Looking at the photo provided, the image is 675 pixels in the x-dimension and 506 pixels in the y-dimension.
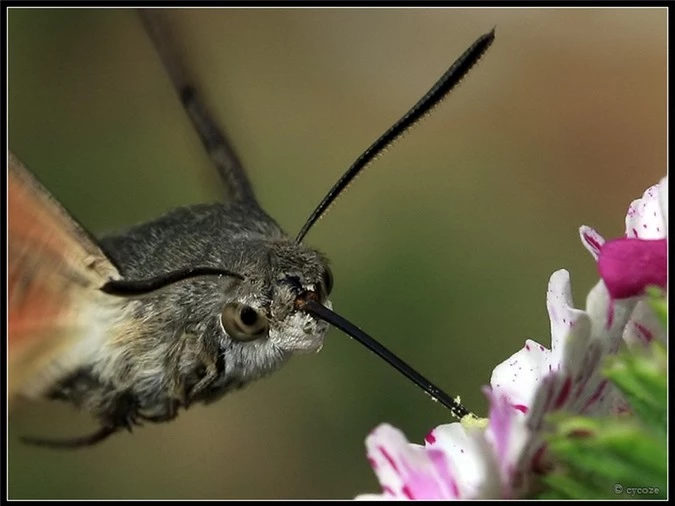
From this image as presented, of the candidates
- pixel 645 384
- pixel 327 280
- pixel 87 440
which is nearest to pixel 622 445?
pixel 645 384

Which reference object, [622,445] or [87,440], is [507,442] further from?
[87,440]

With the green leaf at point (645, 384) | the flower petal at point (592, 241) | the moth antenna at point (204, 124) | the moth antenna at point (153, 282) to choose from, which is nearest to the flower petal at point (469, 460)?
the green leaf at point (645, 384)

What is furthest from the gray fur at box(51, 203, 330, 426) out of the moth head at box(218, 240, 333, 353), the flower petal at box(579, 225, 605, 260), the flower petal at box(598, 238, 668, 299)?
the flower petal at box(598, 238, 668, 299)

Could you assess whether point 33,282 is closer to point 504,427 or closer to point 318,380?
point 504,427

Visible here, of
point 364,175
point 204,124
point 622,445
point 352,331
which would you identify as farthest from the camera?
point 364,175

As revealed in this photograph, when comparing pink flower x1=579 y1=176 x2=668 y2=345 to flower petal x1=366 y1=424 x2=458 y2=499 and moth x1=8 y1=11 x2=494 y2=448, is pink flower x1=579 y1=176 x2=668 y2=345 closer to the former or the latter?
flower petal x1=366 y1=424 x2=458 y2=499
